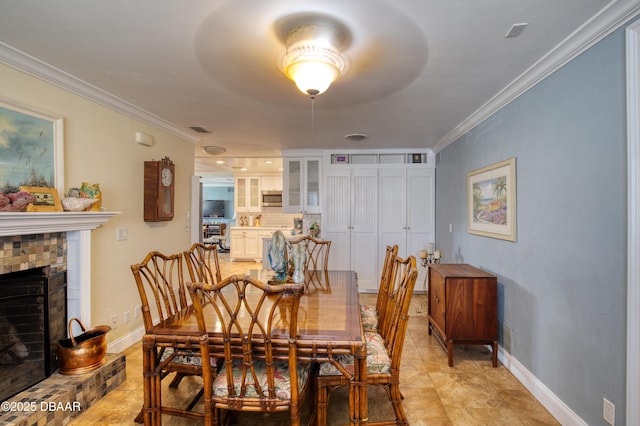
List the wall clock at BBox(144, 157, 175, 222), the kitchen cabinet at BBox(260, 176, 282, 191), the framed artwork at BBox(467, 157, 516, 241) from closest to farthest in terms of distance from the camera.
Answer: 1. the framed artwork at BBox(467, 157, 516, 241)
2. the wall clock at BBox(144, 157, 175, 222)
3. the kitchen cabinet at BBox(260, 176, 282, 191)

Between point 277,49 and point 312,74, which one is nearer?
point 312,74

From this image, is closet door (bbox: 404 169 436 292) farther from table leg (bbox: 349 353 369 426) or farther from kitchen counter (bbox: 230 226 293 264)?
kitchen counter (bbox: 230 226 293 264)

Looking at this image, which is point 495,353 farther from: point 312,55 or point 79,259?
point 79,259

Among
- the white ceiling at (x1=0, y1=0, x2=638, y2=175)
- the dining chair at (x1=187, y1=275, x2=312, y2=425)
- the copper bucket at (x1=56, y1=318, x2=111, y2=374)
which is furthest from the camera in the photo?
the copper bucket at (x1=56, y1=318, x2=111, y2=374)

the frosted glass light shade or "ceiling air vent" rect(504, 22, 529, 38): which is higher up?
"ceiling air vent" rect(504, 22, 529, 38)

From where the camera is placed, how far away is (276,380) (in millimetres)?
1551

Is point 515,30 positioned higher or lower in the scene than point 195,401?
higher

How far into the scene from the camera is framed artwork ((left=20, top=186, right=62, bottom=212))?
2.05 m

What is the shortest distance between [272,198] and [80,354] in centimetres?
621

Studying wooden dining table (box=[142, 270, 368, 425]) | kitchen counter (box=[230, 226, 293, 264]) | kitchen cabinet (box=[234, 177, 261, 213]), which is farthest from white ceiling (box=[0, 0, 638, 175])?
kitchen cabinet (box=[234, 177, 261, 213])

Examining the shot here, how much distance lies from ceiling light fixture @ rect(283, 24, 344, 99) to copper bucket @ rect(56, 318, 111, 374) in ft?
7.66

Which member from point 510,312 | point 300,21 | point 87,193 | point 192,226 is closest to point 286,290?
point 300,21

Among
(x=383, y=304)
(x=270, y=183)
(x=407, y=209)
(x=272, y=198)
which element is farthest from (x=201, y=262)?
(x=270, y=183)

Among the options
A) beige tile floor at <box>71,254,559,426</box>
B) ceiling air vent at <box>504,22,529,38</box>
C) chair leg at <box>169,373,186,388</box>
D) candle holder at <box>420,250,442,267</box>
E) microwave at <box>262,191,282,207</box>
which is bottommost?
beige tile floor at <box>71,254,559,426</box>
